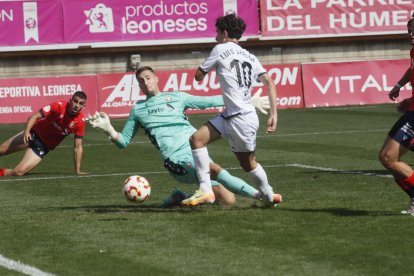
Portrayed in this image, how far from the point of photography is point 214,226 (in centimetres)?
1145

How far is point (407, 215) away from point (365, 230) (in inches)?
43.5

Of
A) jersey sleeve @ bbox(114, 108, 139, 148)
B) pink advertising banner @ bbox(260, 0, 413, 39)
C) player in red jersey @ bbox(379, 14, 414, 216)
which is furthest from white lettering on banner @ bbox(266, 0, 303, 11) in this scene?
player in red jersey @ bbox(379, 14, 414, 216)

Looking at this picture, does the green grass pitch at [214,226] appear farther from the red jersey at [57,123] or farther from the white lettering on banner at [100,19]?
the white lettering on banner at [100,19]

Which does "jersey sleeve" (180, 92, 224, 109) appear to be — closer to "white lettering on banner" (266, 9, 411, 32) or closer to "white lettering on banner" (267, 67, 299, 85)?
"white lettering on banner" (267, 67, 299, 85)

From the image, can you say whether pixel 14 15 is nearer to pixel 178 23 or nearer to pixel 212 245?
pixel 178 23

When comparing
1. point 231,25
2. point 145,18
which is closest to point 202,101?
point 231,25

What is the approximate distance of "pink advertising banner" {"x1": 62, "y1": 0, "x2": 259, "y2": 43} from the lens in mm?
42250

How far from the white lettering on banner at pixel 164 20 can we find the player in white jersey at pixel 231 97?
30408mm

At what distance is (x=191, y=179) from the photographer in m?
13.5

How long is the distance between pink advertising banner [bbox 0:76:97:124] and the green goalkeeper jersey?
2243 cm

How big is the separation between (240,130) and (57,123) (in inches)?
323

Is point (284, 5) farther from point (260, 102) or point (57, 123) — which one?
Result: point (260, 102)

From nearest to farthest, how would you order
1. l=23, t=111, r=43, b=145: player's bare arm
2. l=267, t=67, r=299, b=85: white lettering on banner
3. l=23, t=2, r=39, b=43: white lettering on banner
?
l=23, t=111, r=43, b=145: player's bare arm < l=267, t=67, r=299, b=85: white lettering on banner < l=23, t=2, r=39, b=43: white lettering on banner

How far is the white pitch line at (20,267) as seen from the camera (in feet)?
30.0
